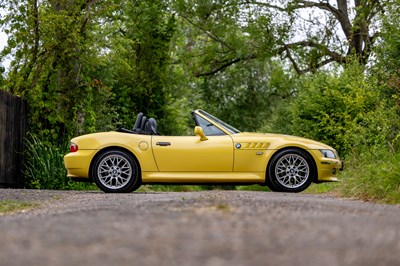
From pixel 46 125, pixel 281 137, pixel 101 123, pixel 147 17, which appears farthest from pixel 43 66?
pixel 147 17

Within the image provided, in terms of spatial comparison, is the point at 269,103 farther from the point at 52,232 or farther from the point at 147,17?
the point at 52,232

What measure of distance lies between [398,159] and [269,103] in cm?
3332

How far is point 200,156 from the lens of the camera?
1324cm

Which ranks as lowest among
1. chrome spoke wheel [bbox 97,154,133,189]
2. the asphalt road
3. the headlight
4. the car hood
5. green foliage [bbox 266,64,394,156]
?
the asphalt road

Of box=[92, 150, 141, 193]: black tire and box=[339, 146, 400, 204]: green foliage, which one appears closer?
box=[339, 146, 400, 204]: green foliage

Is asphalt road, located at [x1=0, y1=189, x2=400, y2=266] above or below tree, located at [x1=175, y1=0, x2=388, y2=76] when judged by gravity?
below

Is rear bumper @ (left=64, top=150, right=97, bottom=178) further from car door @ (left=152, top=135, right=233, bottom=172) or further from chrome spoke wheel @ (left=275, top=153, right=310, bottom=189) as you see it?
chrome spoke wheel @ (left=275, top=153, right=310, bottom=189)

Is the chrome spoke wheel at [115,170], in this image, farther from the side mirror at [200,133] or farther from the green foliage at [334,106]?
the green foliage at [334,106]

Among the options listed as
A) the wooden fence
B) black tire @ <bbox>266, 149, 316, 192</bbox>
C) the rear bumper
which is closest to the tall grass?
the wooden fence

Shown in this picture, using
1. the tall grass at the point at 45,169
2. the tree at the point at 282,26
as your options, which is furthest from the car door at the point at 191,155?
the tree at the point at 282,26

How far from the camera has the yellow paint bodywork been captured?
13133 mm

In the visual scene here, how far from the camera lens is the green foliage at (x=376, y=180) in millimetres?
10570

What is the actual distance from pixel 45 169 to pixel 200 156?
4920 mm

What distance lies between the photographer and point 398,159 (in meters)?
11.0
